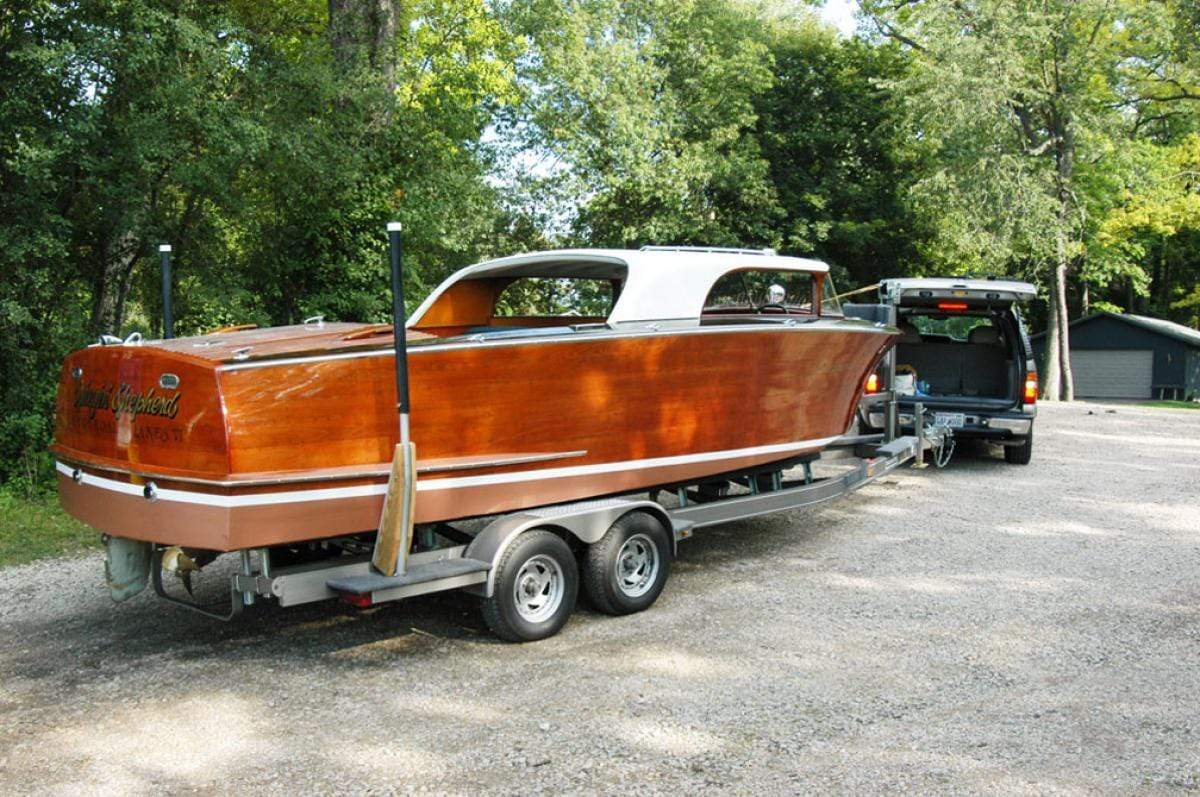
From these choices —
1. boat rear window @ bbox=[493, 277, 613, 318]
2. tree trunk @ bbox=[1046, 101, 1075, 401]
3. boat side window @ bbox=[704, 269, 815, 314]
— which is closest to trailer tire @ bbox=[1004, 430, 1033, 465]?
boat side window @ bbox=[704, 269, 815, 314]

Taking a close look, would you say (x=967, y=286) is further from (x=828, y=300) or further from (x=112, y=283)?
(x=112, y=283)

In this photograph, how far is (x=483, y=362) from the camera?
16.6ft

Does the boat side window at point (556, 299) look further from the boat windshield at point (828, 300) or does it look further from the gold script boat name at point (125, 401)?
the gold script boat name at point (125, 401)

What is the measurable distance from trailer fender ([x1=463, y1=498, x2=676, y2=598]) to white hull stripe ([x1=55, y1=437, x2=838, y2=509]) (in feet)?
0.65

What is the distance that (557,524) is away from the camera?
5.28 meters

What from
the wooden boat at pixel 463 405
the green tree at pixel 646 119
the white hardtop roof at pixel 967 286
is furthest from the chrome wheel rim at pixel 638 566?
the green tree at pixel 646 119

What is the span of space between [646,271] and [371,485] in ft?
7.50

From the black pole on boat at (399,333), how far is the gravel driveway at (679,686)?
135 cm

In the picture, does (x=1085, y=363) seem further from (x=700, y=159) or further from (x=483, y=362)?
(x=483, y=362)

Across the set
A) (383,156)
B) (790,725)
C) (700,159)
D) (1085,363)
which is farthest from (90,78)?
(1085,363)

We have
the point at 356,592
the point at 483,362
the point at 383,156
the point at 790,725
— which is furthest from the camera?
the point at 383,156

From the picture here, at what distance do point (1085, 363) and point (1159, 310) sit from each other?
13.2 m

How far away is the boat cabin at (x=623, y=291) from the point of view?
610 cm

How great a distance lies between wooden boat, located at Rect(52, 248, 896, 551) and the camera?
4.45 m
